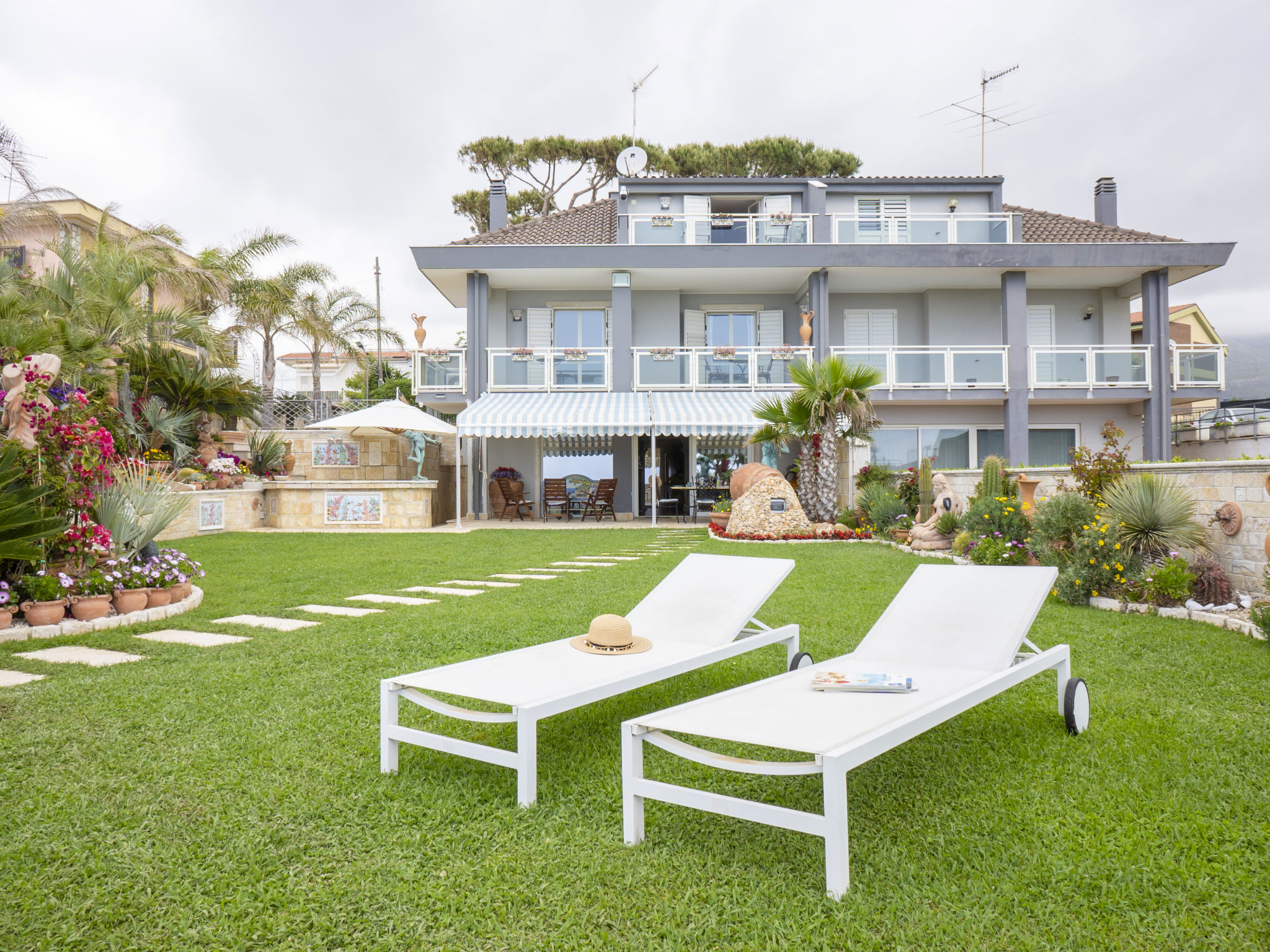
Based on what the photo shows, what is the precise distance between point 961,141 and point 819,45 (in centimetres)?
650

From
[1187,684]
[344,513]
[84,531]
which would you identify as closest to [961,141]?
[344,513]

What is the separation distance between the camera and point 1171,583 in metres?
6.37

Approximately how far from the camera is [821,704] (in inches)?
115

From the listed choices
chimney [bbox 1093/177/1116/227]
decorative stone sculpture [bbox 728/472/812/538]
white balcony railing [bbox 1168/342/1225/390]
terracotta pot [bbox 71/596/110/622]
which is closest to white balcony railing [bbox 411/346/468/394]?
decorative stone sculpture [bbox 728/472/812/538]

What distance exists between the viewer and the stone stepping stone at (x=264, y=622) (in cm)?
598

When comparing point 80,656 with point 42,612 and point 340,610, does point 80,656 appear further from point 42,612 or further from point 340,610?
point 340,610

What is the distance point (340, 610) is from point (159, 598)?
144cm

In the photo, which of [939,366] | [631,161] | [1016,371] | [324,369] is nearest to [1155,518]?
[939,366]

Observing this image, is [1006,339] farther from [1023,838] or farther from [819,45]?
[1023,838]

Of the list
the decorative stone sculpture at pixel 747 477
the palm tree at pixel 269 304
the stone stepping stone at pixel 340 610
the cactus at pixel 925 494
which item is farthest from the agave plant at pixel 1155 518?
the palm tree at pixel 269 304

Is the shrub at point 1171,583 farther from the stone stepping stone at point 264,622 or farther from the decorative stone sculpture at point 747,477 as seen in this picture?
the decorative stone sculpture at point 747,477

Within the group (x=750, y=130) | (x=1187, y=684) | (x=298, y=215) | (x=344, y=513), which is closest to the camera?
(x=1187, y=684)

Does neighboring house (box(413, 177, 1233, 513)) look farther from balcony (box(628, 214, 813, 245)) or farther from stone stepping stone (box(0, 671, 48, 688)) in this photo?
stone stepping stone (box(0, 671, 48, 688))

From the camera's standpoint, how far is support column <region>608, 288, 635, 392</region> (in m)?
18.7
